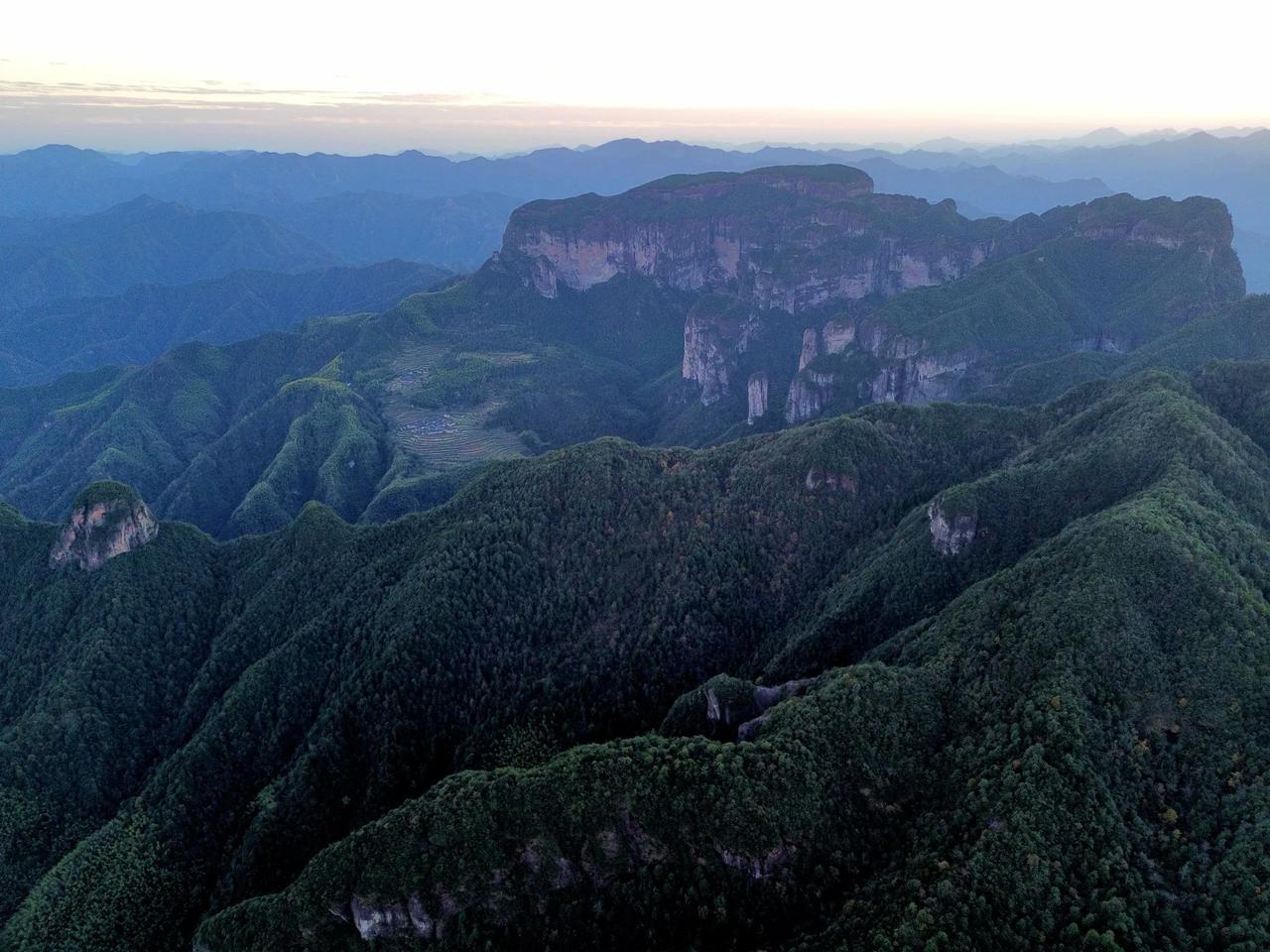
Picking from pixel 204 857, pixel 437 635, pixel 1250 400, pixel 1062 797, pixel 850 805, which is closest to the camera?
pixel 1062 797

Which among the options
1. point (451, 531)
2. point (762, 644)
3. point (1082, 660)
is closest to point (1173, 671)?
point (1082, 660)

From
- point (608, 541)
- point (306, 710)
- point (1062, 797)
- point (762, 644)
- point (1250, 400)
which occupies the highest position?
point (1250, 400)

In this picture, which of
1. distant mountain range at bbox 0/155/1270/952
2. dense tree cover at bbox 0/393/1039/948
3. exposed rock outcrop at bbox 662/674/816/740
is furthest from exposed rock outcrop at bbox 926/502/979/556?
exposed rock outcrop at bbox 662/674/816/740

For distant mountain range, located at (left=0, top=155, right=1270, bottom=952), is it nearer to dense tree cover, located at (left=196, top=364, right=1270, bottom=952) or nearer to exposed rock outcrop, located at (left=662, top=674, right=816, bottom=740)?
dense tree cover, located at (left=196, top=364, right=1270, bottom=952)

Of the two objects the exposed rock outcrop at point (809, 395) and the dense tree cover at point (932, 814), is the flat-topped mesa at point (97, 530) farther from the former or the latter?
the exposed rock outcrop at point (809, 395)

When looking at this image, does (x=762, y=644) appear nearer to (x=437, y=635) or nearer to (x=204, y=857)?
(x=437, y=635)

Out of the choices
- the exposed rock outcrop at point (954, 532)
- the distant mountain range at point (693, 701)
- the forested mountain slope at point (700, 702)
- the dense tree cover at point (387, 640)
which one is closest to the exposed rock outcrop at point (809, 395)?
the distant mountain range at point (693, 701)

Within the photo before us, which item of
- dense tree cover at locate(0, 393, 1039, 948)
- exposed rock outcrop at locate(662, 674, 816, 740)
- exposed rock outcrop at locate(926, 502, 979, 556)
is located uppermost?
exposed rock outcrop at locate(926, 502, 979, 556)

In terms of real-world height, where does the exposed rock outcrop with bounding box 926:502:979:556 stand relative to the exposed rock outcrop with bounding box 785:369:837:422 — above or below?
above
